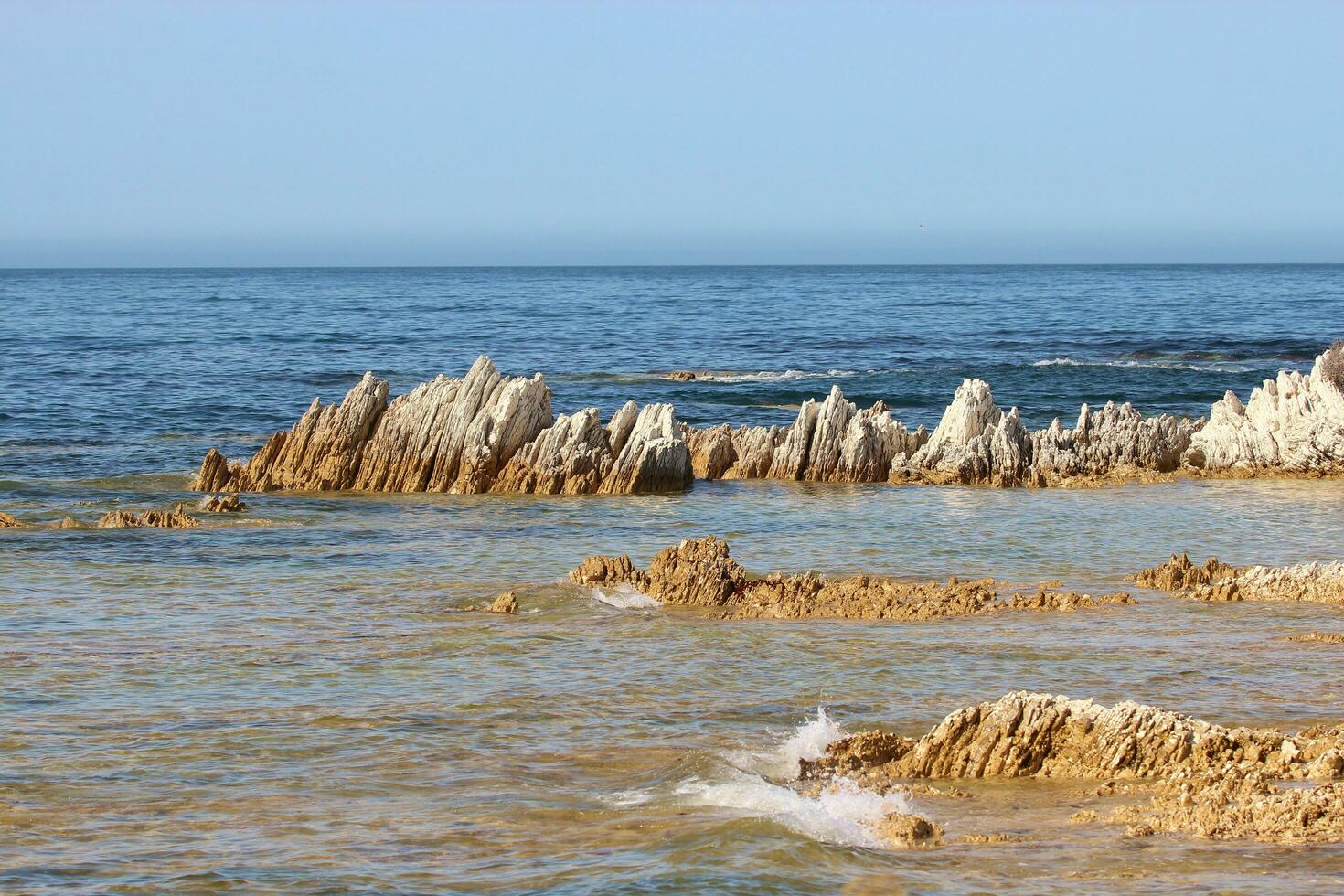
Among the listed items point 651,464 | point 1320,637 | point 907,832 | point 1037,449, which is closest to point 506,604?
point 907,832

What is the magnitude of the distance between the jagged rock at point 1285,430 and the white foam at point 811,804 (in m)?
14.9

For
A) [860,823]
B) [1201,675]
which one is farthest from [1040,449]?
[860,823]

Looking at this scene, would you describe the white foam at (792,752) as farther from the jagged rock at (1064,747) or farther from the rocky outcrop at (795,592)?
the rocky outcrop at (795,592)

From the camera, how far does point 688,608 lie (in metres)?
12.2

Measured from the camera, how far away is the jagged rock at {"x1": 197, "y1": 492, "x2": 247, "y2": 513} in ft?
57.5

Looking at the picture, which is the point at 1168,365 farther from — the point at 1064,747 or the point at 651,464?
the point at 1064,747

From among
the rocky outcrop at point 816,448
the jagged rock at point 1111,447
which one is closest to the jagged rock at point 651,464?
the rocky outcrop at point 816,448

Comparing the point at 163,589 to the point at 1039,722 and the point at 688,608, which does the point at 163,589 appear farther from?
the point at 1039,722

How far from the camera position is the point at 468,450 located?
1970 cm

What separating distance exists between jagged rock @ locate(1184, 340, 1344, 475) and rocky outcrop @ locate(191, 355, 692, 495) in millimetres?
7765

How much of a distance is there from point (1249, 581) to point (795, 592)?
3982mm

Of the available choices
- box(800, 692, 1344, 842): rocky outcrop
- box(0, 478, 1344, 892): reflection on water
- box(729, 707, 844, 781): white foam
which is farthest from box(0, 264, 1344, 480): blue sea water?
box(800, 692, 1344, 842): rocky outcrop

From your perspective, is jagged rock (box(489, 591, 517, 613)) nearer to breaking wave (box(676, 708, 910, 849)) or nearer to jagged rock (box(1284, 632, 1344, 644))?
breaking wave (box(676, 708, 910, 849))

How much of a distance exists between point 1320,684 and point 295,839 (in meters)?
6.56
